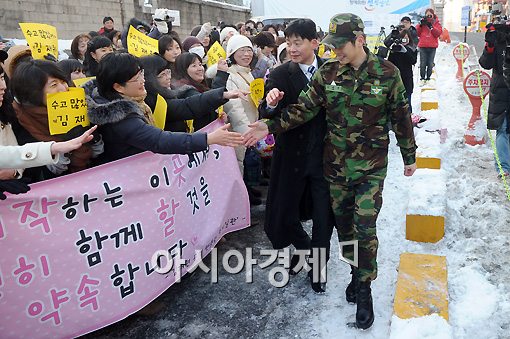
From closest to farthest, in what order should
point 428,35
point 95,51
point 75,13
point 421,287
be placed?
point 421,287 < point 95,51 < point 428,35 < point 75,13

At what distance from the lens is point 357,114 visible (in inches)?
117

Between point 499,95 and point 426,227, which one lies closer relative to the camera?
point 426,227

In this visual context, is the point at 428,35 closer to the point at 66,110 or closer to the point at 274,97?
the point at 274,97

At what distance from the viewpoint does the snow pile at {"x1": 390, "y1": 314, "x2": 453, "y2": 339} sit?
2.72 meters

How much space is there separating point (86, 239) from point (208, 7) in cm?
2368

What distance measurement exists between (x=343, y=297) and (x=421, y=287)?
557 mm

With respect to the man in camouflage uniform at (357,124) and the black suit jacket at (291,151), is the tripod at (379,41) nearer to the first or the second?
the black suit jacket at (291,151)

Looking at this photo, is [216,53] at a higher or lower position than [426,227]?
higher

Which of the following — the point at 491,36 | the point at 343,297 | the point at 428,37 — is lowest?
the point at 343,297

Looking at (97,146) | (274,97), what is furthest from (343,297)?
(97,146)

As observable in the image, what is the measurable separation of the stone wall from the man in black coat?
36.2ft

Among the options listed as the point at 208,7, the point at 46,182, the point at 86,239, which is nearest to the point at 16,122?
the point at 46,182

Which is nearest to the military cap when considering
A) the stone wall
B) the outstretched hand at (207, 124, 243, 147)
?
the outstretched hand at (207, 124, 243, 147)

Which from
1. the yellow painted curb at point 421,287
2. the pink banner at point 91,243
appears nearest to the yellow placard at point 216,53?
the pink banner at point 91,243
